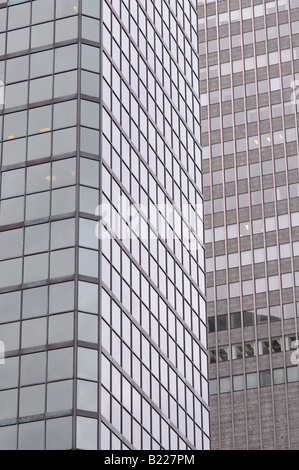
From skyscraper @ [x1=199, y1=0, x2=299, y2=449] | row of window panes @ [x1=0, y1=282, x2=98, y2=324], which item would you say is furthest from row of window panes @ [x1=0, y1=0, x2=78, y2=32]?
skyscraper @ [x1=199, y1=0, x2=299, y2=449]

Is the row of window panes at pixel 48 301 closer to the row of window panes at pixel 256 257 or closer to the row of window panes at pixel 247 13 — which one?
the row of window panes at pixel 256 257

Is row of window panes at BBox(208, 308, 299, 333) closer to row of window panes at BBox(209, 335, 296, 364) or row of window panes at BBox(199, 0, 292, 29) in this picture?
row of window panes at BBox(209, 335, 296, 364)

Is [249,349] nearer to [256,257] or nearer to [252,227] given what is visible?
[256,257]

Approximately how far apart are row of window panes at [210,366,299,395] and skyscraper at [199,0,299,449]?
114 millimetres

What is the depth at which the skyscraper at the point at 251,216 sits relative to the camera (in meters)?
137

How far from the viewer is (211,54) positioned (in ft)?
508

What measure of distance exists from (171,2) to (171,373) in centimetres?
3383

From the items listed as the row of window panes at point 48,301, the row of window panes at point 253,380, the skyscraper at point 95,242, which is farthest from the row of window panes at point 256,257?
the row of window panes at point 48,301

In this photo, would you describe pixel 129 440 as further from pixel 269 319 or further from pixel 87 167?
pixel 269 319

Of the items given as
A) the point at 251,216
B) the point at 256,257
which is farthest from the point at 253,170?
the point at 256,257

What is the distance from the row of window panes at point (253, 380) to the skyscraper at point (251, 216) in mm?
114

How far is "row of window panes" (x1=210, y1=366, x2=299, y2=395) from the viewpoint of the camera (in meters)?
137

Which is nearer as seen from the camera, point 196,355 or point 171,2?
point 196,355
